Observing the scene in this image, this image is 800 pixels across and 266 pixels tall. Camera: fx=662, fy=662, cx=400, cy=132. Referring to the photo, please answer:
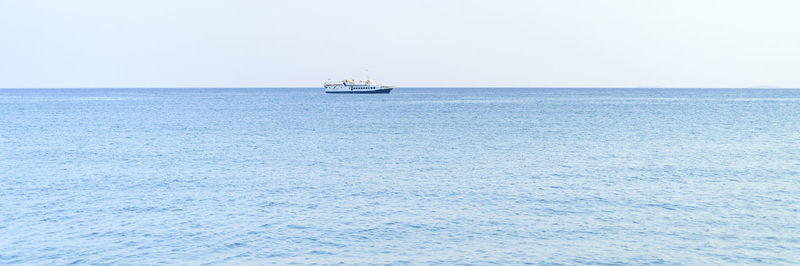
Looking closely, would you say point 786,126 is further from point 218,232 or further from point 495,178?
point 218,232

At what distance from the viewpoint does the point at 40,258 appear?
23.6 metres

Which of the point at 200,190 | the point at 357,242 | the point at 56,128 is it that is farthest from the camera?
the point at 56,128

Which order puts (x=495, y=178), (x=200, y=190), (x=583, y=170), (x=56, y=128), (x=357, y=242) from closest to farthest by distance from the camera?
(x=357, y=242) → (x=200, y=190) → (x=495, y=178) → (x=583, y=170) → (x=56, y=128)

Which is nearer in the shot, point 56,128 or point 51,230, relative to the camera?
point 51,230

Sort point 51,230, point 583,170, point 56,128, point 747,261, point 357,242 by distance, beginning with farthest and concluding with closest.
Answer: point 56,128 < point 583,170 < point 51,230 < point 357,242 < point 747,261

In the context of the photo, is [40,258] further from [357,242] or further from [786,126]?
[786,126]

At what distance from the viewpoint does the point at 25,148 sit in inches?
2329

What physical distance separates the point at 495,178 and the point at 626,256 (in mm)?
17286

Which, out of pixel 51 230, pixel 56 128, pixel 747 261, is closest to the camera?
pixel 747 261

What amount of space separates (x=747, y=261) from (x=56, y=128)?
82.1m

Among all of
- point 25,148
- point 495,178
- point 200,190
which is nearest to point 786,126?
point 495,178

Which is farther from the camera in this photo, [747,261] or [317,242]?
[317,242]

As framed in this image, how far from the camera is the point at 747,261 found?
2309cm

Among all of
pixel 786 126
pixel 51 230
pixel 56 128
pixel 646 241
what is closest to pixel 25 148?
pixel 56 128
